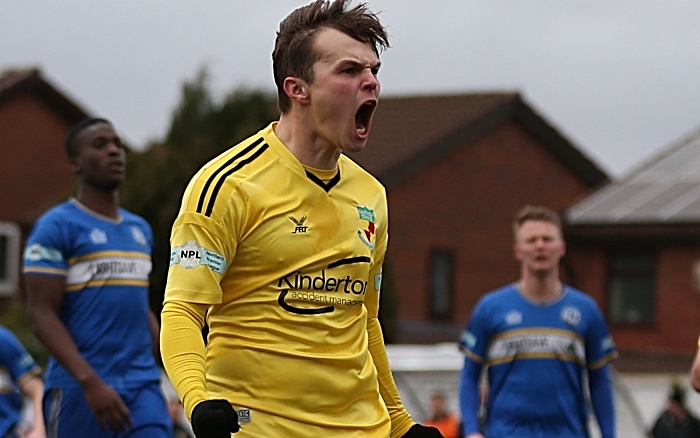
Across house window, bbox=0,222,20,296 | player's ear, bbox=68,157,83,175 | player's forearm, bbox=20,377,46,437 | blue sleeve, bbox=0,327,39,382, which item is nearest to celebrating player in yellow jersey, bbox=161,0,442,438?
player's ear, bbox=68,157,83,175

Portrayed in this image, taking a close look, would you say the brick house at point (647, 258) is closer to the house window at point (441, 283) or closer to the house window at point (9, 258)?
the house window at point (441, 283)

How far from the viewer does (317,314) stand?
5641 millimetres

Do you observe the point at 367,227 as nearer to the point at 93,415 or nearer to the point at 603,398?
the point at 93,415

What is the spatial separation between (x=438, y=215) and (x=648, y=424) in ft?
77.0

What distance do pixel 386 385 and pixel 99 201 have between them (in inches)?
118

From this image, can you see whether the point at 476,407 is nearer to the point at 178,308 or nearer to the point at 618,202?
the point at 178,308

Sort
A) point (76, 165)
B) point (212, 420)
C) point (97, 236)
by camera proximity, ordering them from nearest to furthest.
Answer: point (212, 420)
point (97, 236)
point (76, 165)

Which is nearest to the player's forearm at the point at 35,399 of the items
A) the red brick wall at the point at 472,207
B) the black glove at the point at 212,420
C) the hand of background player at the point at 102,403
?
the hand of background player at the point at 102,403

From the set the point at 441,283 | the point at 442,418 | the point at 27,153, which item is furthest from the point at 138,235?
the point at 27,153

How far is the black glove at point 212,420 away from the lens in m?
4.99

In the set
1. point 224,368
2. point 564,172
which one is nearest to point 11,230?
point 564,172

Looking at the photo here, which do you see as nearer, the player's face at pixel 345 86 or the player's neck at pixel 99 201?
the player's face at pixel 345 86

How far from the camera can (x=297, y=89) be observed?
566 centimetres

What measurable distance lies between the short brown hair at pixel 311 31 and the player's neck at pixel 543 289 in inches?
176
